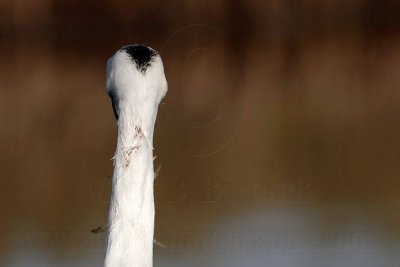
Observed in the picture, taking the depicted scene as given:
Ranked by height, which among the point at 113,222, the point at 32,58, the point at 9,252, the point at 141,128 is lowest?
the point at 9,252

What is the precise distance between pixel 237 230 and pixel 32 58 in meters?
1.88

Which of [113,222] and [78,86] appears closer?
[113,222]

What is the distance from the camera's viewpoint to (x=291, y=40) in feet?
20.6

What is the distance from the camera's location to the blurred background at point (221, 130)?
187 inches

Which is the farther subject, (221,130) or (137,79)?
(221,130)

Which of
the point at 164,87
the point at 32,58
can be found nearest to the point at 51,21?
the point at 32,58

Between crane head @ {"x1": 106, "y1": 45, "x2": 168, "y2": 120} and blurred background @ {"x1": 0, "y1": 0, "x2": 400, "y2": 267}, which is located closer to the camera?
crane head @ {"x1": 106, "y1": 45, "x2": 168, "y2": 120}

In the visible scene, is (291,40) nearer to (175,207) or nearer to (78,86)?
(78,86)

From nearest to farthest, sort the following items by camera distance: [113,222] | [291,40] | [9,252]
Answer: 1. [113,222]
2. [9,252]
3. [291,40]

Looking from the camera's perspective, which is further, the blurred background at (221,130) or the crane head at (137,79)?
the blurred background at (221,130)

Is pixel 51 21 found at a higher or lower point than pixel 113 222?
higher

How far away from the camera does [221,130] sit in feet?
19.0

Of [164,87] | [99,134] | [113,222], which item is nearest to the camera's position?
[113,222]

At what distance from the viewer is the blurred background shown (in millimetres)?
4750
